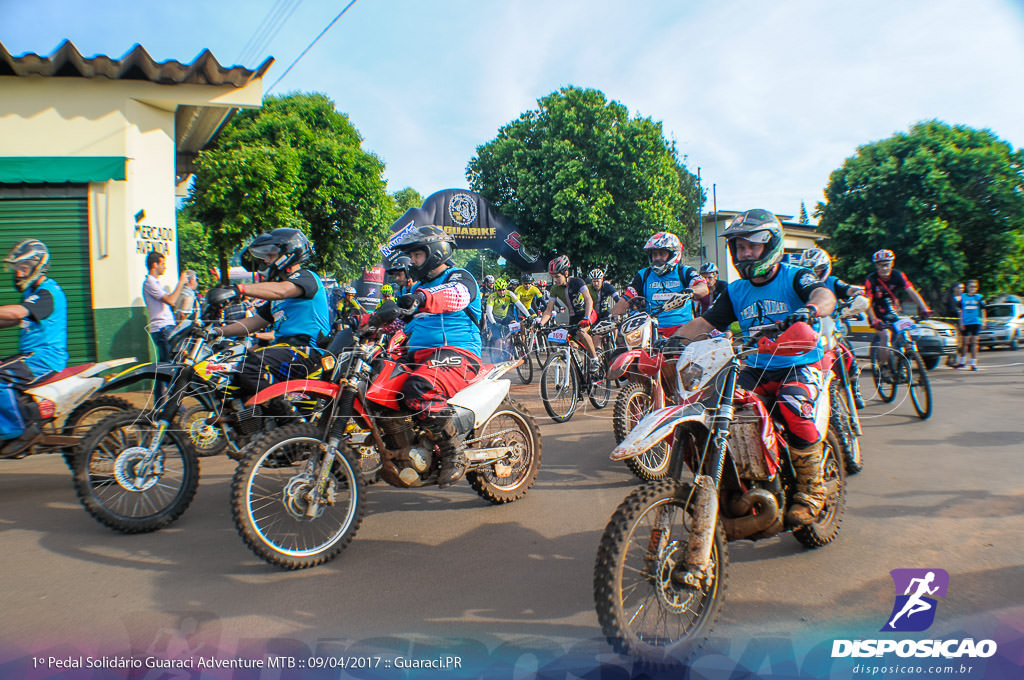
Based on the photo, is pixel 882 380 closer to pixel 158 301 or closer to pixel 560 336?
pixel 560 336

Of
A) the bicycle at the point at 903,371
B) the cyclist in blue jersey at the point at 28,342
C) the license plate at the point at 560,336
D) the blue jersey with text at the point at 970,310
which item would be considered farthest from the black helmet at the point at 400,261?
the blue jersey with text at the point at 970,310

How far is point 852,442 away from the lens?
17.8 feet

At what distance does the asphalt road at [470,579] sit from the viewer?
2.93 meters

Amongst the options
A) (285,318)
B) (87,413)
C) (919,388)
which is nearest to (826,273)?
(919,388)

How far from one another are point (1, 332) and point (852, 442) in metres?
11.6

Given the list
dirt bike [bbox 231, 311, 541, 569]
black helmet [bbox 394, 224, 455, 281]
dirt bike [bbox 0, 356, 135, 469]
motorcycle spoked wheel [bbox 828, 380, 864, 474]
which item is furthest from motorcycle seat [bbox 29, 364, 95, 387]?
motorcycle spoked wheel [bbox 828, 380, 864, 474]

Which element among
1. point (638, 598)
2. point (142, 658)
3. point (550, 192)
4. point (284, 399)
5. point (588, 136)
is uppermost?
point (588, 136)

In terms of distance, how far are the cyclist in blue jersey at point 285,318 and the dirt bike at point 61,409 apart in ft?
3.78

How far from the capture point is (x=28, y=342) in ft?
17.1

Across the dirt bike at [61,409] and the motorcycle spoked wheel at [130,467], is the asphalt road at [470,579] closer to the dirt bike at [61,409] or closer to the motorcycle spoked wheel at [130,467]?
the motorcycle spoked wheel at [130,467]

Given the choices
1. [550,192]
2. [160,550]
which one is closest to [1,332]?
[160,550]

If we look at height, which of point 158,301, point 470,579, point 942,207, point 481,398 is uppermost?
point 942,207

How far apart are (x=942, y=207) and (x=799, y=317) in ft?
81.9

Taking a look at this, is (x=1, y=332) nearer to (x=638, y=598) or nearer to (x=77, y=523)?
(x=77, y=523)
